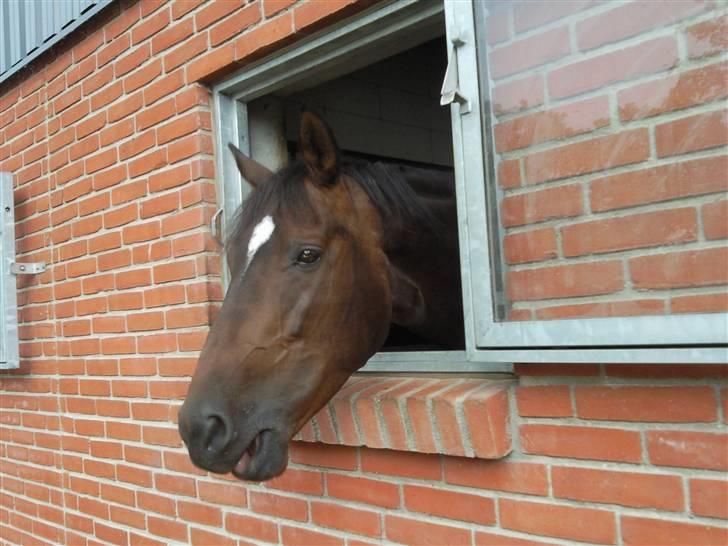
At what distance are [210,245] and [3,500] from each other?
2.71 meters

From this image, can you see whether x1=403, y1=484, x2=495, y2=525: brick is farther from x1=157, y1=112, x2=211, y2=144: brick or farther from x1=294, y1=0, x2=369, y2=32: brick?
x1=157, y1=112, x2=211, y2=144: brick

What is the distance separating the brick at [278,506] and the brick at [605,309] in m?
1.24

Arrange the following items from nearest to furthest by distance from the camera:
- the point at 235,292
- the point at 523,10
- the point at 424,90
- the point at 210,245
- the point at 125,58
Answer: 1. the point at 523,10
2. the point at 235,292
3. the point at 210,245
4. the point at 125,58
5. the point at 424,90

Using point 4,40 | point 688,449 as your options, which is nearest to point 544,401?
point 688,449

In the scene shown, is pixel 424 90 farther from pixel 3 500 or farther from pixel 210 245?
pixel 3 500

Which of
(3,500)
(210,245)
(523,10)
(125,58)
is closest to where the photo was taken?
(523,10)

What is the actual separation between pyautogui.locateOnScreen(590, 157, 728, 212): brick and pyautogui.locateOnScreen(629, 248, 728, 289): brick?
0.45 ft

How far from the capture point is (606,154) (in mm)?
1693

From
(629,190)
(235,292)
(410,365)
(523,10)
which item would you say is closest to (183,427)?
(235,292)

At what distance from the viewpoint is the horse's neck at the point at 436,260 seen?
246 cm

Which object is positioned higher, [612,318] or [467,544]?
[612,318]

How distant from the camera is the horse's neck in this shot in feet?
8.05

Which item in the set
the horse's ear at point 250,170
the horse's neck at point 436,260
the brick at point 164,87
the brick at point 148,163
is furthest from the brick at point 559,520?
the brick at point 164,87

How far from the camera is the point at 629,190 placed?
1652 mm
